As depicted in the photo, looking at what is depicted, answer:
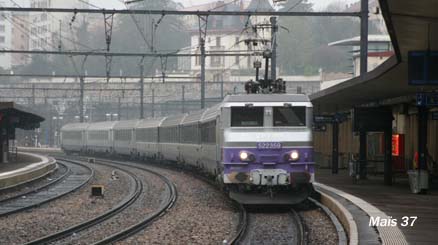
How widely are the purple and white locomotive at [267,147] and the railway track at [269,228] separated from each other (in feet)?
1.56

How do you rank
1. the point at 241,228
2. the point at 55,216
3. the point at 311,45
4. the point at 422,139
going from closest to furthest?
the point at 241,228
the point at 55,216
the point at 422,139
the point at 311,45

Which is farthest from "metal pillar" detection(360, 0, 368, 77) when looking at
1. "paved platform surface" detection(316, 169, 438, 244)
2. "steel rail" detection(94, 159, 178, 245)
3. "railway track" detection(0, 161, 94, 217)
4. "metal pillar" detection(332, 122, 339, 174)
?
"railway track" detection(0, 161, 94, 217)

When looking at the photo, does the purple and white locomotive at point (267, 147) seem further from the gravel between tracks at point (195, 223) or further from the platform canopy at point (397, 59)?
the platform canopy at point (397, 59)

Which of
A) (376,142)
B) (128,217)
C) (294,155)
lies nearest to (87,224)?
(128,217)

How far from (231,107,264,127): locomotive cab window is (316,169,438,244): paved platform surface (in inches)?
119

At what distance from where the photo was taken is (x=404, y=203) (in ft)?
56.1

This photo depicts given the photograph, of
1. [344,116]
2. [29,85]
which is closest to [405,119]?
[344,116]

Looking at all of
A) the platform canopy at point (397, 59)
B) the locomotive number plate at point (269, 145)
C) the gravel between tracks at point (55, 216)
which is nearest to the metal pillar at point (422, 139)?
the platform canopy at point (397, 59)

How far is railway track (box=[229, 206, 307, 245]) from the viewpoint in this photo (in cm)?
1309

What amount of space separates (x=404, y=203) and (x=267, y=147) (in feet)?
10.4

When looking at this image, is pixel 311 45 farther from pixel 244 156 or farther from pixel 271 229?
pixel 271 229

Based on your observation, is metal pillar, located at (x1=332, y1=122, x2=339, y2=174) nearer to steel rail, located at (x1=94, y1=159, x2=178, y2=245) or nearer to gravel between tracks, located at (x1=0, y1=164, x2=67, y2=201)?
steel rail, located at (x1=94, y1=159, x2=178, y2=245)

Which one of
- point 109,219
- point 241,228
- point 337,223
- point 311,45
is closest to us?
point 241,228

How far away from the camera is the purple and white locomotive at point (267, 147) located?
1733cm
